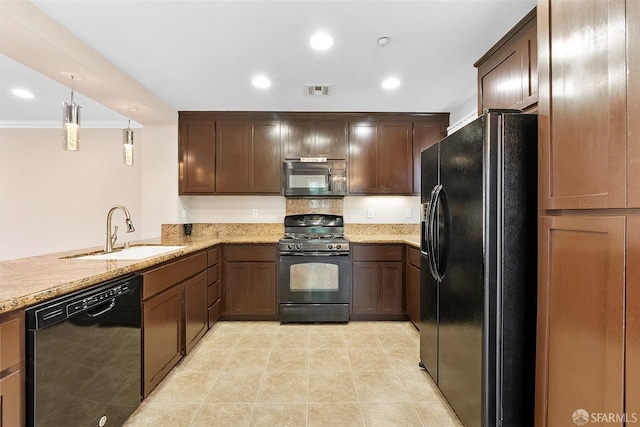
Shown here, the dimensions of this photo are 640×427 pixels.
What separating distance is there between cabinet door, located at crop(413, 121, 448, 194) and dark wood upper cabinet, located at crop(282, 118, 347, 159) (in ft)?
2.82

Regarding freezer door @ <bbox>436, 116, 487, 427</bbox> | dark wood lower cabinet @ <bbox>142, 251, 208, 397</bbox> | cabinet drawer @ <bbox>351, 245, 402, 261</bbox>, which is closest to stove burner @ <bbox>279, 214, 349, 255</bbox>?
cabinet drawer @ <bbox>351, 245, 402, 261</bbox>

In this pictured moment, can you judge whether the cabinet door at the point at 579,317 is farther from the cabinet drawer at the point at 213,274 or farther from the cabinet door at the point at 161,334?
the cabinet drawer at the point at 213,274

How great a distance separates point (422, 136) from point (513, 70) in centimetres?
161

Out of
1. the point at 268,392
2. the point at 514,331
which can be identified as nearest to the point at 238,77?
the point at 268,392

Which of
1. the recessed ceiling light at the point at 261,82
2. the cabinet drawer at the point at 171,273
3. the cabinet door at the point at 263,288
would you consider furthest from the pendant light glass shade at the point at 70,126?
the cabinet door at the point at 263,288

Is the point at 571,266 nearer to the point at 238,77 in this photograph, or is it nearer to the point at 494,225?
the point at 494,225

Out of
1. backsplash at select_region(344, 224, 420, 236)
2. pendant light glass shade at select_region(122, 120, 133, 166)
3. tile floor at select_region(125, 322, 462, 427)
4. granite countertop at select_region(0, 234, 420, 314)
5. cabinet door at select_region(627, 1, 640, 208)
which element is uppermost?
pendant light glass shade at select_region(122, 120, 133, 166)

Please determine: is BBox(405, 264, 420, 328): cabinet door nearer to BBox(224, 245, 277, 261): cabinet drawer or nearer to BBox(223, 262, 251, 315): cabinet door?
BBox(224, 245, 277, 261): cabinet drawer

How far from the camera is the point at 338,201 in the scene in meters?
3.76

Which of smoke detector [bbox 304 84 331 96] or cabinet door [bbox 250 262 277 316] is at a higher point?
smoke detector [bbox 304 84 331 96]

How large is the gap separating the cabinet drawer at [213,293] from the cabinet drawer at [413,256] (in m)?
2.10

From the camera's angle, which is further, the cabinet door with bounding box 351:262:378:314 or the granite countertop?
the cabinet door with bounding box 351:262:378:314

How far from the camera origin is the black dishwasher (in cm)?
109

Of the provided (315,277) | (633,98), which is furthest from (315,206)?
(633,98)
